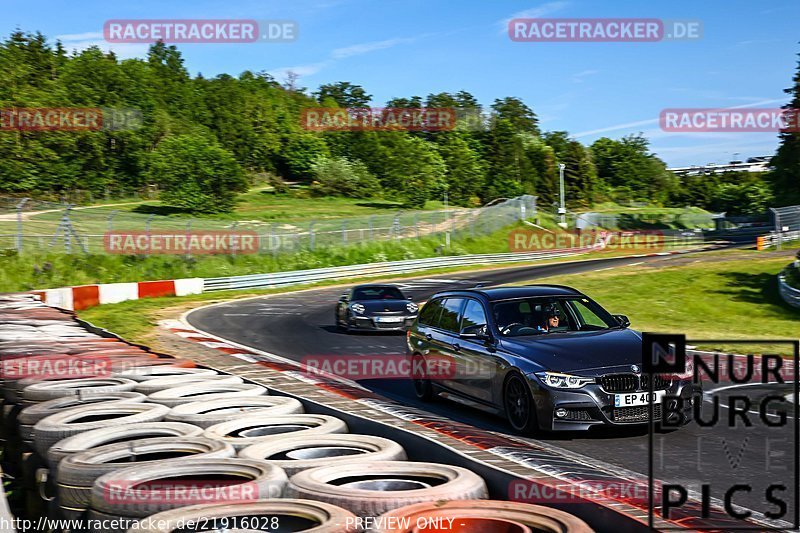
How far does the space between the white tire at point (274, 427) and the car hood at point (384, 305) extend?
1471cm

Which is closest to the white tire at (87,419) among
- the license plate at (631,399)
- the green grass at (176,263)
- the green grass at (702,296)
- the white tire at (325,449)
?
the white tire at (325,449)

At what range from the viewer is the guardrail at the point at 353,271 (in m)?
40.0

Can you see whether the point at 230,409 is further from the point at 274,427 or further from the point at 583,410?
the point at 583,410

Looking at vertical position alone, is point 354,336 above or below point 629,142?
below

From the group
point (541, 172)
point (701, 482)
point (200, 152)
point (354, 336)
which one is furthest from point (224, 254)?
point (541, 172)

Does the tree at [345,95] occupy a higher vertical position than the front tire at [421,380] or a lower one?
higher

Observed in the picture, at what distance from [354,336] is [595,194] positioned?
112422mm

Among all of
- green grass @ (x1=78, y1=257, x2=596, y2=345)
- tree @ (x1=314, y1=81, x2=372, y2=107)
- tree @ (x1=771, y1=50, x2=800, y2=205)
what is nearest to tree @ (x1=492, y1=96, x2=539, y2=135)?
tree @ (x1=314, y1=81, x2=372, y2=107)

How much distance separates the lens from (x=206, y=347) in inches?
747

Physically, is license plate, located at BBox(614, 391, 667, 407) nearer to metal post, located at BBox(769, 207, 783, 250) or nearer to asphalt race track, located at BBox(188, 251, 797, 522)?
asphalt race track, located at BBox(188, 251, 797, 522)

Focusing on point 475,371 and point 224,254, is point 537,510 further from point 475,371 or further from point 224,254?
point 224,254

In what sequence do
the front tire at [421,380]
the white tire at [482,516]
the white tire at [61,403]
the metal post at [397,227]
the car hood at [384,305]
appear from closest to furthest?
the white tire at [482,516] < the white tire at [61,403] < the front tire at [421,380] < the car hood at [384,305] < the metal post at [397,227]

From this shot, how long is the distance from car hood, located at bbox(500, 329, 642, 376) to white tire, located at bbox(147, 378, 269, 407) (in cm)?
292

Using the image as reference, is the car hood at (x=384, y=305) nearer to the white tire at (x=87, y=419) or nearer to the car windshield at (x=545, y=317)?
the car windshield at (x=545, y=317)
